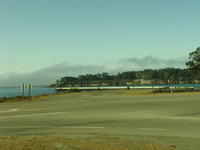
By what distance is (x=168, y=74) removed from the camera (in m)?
151

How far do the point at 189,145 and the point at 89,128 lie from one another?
5220 millimetres

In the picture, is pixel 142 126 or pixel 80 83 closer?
pixel 142 126

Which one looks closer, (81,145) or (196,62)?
(81,145)

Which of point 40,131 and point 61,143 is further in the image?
point 40,131

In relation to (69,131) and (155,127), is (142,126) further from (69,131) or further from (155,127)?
(69,131)

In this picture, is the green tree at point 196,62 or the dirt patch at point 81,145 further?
the green tree at point 196,62

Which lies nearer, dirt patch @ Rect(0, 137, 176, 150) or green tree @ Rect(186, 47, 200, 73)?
dirt patch @ Rect(0, 137, 176, 150)

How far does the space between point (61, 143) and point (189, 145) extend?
12.9ft

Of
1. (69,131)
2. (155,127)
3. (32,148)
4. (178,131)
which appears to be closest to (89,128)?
(69,131)

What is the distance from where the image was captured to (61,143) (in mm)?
9250

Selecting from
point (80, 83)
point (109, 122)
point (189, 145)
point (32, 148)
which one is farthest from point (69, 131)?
point (80, 83)

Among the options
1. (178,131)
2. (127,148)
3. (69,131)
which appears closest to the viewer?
(127,148)

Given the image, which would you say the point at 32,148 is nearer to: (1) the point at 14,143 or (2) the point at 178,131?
(1) the point at 14,143

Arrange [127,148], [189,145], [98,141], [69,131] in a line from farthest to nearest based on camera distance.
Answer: [69,131], [98,141], [189,145], [127,148]
